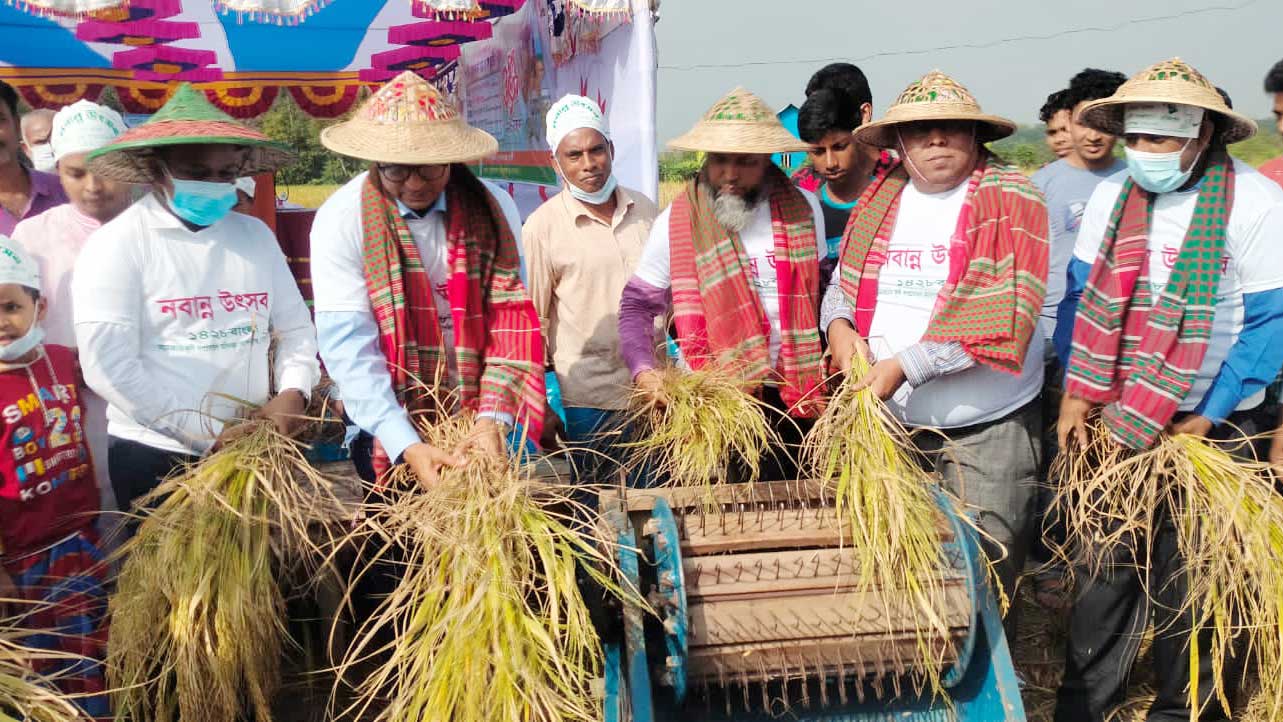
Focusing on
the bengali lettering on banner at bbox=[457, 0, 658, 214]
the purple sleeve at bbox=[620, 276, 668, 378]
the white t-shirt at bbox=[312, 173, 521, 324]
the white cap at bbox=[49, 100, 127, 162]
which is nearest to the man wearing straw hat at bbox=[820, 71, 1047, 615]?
the purple sleeve at bbox=[620, 276, 668, 378]

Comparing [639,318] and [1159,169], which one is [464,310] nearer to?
[639,318]

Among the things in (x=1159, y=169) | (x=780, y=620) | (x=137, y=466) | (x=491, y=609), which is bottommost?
(x=780, y=620)

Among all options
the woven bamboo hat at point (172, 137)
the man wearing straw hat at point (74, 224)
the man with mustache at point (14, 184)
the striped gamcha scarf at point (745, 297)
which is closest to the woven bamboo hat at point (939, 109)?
the striped gamcha scarf at point (745, 297)

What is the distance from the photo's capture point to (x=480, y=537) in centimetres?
248

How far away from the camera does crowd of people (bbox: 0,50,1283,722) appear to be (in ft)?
9.65

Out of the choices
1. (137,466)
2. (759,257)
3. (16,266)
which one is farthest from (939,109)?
A: (16,266)

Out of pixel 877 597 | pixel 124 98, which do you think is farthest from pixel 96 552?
pixel 124 98

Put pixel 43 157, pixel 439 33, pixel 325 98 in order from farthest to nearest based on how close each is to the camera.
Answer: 1. pixel 325 98
2. pixel 439 33
3. pixel 43 157

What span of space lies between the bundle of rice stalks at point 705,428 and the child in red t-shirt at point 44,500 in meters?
1.70

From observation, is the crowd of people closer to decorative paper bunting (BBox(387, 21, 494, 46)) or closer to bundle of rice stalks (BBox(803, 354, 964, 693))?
bundle of rice stalks (BBox(803, 354, 964, 693))

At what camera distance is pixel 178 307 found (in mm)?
3037

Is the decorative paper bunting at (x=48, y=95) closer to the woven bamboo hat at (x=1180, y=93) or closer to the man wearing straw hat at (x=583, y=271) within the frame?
the man wearing straw hat at (x=583, y=271)

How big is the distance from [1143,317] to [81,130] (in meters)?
4.03

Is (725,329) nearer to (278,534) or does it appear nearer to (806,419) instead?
(806,419)
